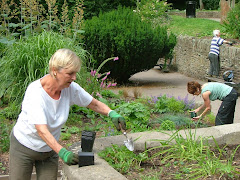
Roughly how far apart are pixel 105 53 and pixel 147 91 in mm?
1968

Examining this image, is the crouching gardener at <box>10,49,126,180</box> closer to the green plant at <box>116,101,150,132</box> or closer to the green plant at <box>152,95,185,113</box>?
the green plant at <box>116,101,150,132</box>

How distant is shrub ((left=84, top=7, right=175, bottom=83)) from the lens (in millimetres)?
12422

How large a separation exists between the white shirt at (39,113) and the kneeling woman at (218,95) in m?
3.01

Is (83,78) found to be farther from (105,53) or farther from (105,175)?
(105,53)

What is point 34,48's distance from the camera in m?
6.18

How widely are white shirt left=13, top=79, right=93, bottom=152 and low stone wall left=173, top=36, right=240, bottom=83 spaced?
9.40 meters

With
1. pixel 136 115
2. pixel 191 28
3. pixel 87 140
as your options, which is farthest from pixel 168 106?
pixel 191 28

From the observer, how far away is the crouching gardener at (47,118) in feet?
9.08

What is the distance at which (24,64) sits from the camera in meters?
6.04

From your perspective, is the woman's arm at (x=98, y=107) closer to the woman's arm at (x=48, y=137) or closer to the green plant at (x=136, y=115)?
the woman's arm at (x=48, y=137)

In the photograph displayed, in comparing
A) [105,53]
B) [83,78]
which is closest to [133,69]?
[105,53]

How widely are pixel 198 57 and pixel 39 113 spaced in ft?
42.0

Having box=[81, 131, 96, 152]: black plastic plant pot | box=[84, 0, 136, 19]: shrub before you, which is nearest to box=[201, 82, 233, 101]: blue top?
box=[81, 131, 96, 152]: black plastic plant pot

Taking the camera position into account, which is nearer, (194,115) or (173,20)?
(194,115)
